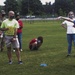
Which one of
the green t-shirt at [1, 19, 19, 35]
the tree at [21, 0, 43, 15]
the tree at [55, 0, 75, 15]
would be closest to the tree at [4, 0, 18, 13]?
the tree at [21, 0, 43, 15]

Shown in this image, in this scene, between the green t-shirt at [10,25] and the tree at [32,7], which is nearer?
the green t-shirt at [10,25]

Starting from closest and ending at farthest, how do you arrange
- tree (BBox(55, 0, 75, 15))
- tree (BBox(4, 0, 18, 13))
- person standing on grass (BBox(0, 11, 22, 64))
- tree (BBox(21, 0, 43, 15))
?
1. person standing on grass (BBox(0, 11, 22, 64))
2. tree (BBox(4, 0, 18, 13))
3. tree (BBox(21, 0, 43, 15))
4. tree (BBox(55, 0, 75, 15))

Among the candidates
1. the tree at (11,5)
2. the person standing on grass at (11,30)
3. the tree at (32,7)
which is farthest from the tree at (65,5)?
the person standing on grass at (11,30)

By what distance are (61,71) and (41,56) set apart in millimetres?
3606

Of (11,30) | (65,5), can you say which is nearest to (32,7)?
(65,5)

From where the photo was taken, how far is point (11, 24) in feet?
38.1

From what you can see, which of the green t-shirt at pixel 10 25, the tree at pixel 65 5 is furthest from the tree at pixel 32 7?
the green t-shirt at pixel 10 25

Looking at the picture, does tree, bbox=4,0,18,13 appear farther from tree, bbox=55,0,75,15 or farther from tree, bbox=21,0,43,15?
tree, bbox=55,0,75,15

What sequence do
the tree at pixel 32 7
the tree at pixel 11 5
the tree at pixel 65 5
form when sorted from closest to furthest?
the tree at pixel 11 5
the tree at pixel 32 7
the tree at pixel 65 5

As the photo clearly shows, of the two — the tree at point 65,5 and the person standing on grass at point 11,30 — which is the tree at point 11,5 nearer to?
the tree at point 65,5

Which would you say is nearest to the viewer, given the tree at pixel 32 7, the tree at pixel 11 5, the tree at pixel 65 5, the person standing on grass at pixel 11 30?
the person standing on grass at pixel 11 30

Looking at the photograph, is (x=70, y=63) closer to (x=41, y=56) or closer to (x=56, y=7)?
(x=41, y=56)

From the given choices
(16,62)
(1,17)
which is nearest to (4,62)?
(16,62)

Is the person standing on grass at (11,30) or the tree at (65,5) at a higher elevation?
the person standing on grass at (11,30)
